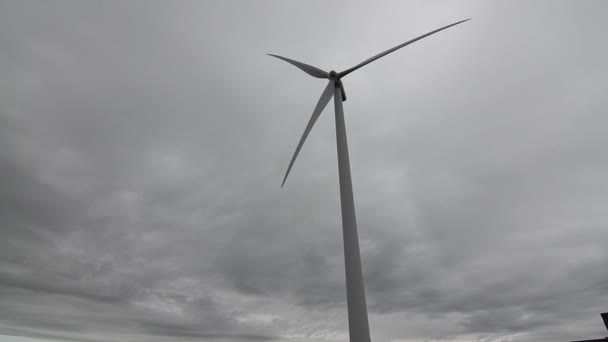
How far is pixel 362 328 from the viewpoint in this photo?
21922 mm

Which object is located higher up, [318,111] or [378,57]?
[378,57]

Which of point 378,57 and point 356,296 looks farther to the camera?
point 378,57

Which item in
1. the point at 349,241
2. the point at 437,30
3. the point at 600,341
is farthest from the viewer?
the point at 600,341

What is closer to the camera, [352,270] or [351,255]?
[352,270]

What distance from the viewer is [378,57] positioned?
43938mm

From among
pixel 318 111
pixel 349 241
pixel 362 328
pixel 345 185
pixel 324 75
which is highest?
pixel 324 75

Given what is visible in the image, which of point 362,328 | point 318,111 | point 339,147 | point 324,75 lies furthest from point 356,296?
point 324,75

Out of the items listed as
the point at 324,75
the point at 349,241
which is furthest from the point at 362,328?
the point at 324,75

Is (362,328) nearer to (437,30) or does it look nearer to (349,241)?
(349,241)

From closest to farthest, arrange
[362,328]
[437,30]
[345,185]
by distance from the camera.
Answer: [362,328]
[345,185]
[437,30]

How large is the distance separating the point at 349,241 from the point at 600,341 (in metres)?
93.0

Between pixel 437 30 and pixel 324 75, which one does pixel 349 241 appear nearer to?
pixel 324 75

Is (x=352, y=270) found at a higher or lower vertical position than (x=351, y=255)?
lower

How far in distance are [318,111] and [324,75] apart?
20.3 ft
